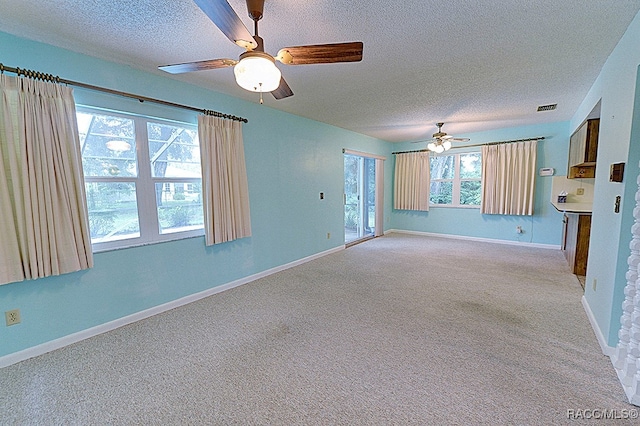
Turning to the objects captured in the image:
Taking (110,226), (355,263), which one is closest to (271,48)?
(110,226)

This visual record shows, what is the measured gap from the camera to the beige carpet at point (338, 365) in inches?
60.6

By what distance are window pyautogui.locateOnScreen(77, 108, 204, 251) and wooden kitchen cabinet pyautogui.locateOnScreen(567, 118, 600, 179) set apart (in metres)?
4.85

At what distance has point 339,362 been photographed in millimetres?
1962

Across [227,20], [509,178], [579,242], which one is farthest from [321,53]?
[509,178]

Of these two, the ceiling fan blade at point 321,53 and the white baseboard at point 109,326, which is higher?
the ceiling fan blade at point 321,53

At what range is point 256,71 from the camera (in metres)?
1.44

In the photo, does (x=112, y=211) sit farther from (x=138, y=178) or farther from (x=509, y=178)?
(x=509, y=178)

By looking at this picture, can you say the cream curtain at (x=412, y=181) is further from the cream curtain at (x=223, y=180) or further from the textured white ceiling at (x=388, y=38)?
the cream curtain at (x=223, y=180)

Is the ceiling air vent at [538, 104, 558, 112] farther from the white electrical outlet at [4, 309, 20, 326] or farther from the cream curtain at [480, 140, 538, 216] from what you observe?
the white electrical outlet at [4, 309, 20, 326]

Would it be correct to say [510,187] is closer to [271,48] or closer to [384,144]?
[384,144]

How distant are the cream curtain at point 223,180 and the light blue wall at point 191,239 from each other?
181mm

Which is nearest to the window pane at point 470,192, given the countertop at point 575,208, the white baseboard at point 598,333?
the countertop at point 575,208

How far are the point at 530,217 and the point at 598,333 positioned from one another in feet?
12.2

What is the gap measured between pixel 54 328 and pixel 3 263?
64 centimetres
